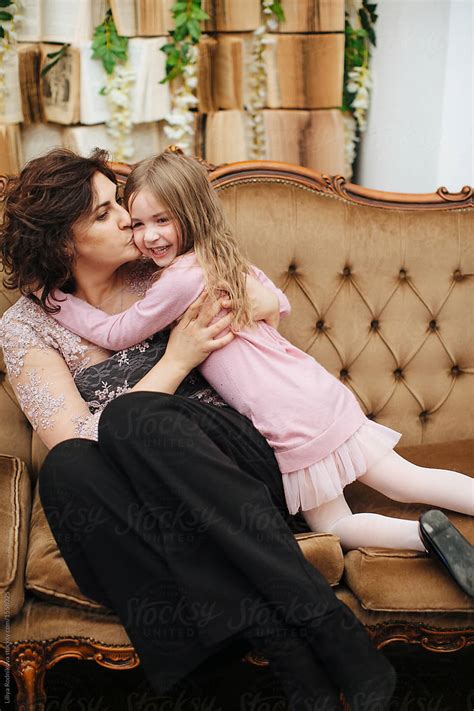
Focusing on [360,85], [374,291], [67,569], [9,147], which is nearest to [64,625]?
[67,569]

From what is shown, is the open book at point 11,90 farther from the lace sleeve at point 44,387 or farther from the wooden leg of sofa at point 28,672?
the wooden leg of sofa at point 28,672

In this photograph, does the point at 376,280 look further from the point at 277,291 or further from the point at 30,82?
the point at 30,82

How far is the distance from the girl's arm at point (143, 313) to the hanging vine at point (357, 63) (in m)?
1.16

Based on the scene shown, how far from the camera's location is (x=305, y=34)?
2393 mm

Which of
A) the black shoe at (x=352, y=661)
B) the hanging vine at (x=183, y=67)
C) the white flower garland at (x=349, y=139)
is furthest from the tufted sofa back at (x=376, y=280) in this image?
the black shoe at (x=352, y=661)

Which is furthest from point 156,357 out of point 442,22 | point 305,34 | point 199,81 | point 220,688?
point 442,22

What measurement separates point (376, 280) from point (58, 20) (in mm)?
1230

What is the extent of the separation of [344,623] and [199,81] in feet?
5.73

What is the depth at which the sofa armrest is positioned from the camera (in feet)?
4.45

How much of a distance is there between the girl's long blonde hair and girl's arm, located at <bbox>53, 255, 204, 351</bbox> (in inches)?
1.6

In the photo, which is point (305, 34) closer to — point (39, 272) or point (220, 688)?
point (39, 272)

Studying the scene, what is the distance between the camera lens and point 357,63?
2.50 meters

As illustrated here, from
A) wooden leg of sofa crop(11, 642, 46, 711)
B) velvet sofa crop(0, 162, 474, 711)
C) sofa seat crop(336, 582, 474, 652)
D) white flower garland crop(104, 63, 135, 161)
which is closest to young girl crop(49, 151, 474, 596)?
sofa seat crop(336, 582, 474, 652)

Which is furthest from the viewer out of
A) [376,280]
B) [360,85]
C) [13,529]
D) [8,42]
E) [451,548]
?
[360,85]
